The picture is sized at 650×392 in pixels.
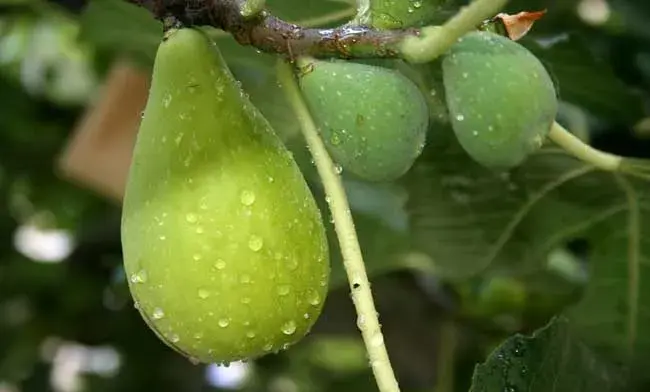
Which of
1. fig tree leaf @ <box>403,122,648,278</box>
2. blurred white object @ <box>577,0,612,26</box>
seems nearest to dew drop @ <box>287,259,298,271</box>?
fig tree leaf @ <box>403,122,648,278</box>

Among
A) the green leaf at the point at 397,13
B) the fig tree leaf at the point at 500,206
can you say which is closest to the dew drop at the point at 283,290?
the green leaf at the point at 397,13

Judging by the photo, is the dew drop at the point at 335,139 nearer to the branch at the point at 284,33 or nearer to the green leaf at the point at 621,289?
the branch at the point at 284,33

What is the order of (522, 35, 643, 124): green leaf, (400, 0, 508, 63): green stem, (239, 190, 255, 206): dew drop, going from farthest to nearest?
(522, 35, 643, 124): green leaf
(239, 190, 255, 206): dew drop
(400, 0, 508, 63): green stem

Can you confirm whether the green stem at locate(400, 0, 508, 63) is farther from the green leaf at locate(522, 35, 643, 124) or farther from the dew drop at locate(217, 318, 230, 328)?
the green leaf at locate(522, 35, 643, 124)

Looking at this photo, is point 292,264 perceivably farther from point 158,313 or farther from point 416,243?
point 416,243

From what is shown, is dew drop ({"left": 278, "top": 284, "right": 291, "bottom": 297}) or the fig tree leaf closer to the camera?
dew drop ({"left": 278, "top": 284, "right": 291, "bottom": 297})

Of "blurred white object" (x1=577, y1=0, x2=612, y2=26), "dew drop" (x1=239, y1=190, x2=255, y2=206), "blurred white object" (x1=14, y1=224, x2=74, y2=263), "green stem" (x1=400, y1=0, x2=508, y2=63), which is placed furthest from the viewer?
"blurred white object" (x1=14, y1=224, x2=74, y2=263)

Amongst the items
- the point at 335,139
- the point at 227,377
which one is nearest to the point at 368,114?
the point at 335,139
